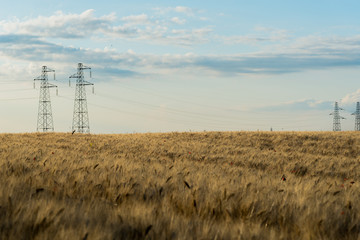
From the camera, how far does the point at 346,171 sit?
12227 mm

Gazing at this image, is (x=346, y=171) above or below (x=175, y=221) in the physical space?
below

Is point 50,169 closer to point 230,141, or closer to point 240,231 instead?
point 240,231

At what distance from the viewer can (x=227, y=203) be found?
4219 mm

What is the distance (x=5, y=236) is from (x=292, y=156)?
47.1 ft

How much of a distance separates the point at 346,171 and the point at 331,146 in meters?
12.8

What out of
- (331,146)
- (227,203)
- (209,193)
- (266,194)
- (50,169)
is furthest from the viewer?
(331,146)

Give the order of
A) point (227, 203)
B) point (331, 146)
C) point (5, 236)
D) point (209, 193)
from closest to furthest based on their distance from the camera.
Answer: point (5, 236) < point (227, 203) < point (209, 193) < point (331, 146)

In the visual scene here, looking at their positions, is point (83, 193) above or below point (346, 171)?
above

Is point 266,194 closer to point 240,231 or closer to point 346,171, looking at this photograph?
point 240,231

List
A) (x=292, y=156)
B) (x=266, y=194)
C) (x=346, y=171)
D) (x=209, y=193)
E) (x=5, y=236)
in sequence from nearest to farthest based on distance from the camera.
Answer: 1. (x=5, y=236)
2. (x=209, y=193)
3. (x=266, y=194)
4. (x=346, y=171)
5. (x=292, y=156)

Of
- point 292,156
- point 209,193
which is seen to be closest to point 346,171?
point 292,156

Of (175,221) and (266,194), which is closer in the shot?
(175,221)

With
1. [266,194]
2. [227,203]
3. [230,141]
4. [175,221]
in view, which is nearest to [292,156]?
[230,141]

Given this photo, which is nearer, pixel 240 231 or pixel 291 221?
pixel 240 231
